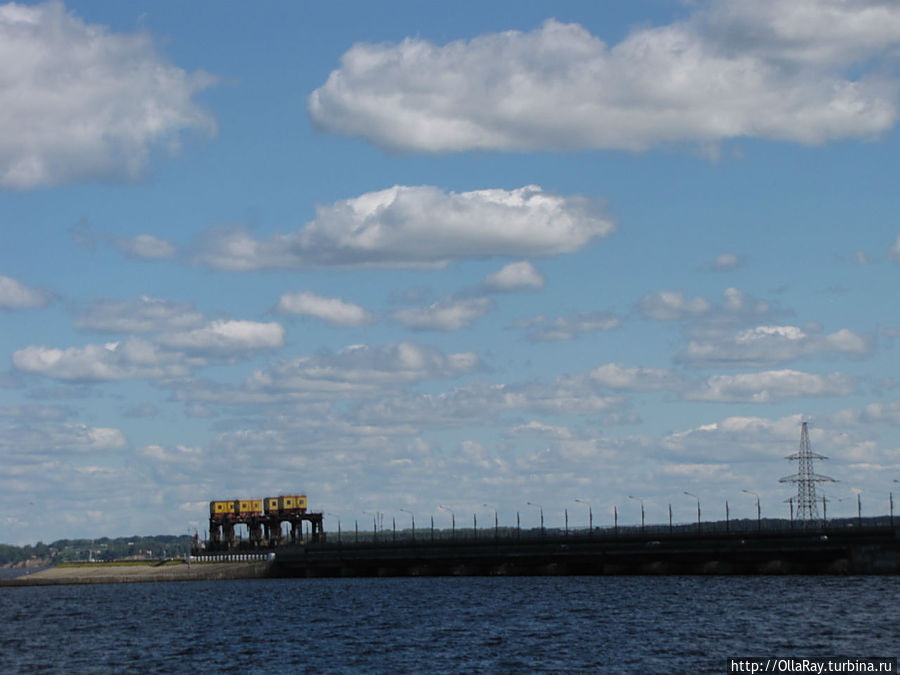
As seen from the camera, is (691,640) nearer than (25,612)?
Yes

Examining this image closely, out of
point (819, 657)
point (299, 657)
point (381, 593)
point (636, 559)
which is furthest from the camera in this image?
point (636, 559)

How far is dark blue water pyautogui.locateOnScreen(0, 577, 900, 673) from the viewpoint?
9625 cm

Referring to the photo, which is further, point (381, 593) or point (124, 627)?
point (381, 593)

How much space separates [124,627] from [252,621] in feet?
49.0

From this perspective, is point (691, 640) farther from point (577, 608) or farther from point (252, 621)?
point (252, 621)

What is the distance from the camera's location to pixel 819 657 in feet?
290

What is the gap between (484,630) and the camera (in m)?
117

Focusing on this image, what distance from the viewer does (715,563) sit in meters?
188

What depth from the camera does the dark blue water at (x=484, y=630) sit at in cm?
9625

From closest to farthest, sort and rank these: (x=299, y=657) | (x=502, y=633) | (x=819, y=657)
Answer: (x=819, y=657) < (x=299, y=657) < (x=502, y=633)

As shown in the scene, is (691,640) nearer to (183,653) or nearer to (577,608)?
(577,608)

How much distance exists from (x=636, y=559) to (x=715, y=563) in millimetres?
13906

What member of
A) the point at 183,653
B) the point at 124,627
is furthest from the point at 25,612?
the point at 183,653

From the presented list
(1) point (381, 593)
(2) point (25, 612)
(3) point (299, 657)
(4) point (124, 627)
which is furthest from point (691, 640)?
(2) point (25, 612)
